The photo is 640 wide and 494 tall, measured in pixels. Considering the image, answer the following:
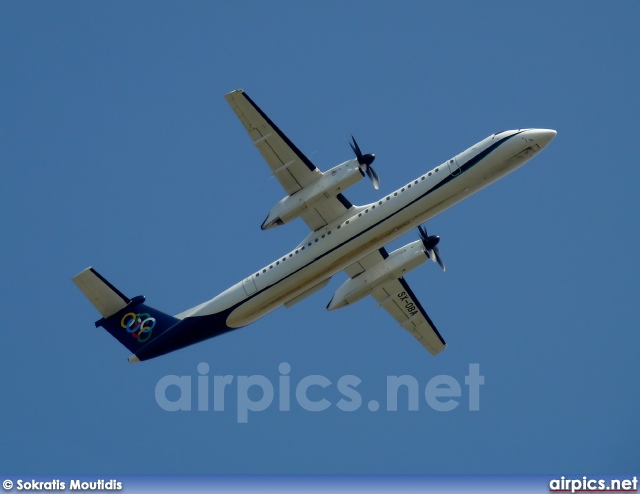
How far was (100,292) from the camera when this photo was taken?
36.8m

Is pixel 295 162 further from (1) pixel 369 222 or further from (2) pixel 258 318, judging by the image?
(2) pixel 258 318

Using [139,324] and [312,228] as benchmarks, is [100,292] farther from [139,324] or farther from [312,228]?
[312,228]

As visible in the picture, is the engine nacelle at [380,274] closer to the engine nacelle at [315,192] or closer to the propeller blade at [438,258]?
the propeller blade at [438,258]

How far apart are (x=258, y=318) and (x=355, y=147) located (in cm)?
654

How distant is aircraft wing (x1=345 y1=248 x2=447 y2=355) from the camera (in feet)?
130

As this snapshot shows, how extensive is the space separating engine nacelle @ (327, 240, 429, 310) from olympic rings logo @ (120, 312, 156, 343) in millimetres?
6208

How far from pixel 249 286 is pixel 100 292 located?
517 centimetres

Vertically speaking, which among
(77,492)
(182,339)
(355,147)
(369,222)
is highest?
(355,147)

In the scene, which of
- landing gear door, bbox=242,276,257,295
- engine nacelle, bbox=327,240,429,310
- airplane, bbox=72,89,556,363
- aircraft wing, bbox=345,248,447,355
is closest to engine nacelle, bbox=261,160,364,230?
airplane, bbox=72,89,556,363

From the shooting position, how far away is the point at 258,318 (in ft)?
119

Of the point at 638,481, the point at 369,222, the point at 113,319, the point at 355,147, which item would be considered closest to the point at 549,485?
the point at 638,481

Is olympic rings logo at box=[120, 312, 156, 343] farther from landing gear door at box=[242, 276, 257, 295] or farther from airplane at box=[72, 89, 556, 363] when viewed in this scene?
landing gear door at box=[242, 276, 257, 295]

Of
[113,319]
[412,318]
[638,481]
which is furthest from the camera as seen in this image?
[412,318]

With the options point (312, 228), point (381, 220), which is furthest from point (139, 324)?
point (381, 220)
